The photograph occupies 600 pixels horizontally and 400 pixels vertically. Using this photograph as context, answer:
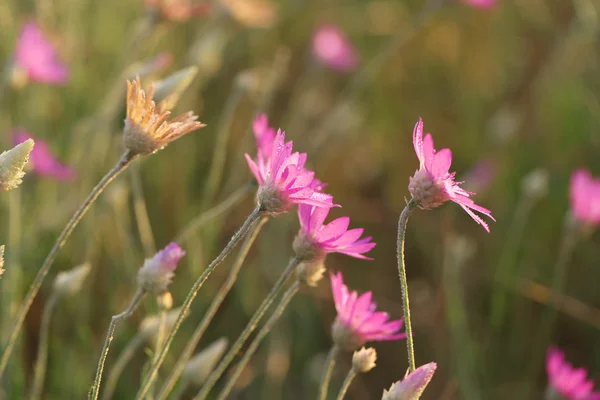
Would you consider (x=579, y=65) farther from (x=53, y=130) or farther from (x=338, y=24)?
(x=53, y=130)

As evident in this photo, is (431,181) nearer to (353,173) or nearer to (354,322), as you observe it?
(354,322)

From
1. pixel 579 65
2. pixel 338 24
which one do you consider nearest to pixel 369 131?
pixel 338 24

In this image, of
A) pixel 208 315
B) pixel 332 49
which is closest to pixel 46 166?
pixel 208 315

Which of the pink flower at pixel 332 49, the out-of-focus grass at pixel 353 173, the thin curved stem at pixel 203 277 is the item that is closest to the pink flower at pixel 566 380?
the out-of-focus grass at pixel 353 173

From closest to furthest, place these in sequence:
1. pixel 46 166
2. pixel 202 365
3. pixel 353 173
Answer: pixel 202 365, pixel 46 166, pixel 353 173

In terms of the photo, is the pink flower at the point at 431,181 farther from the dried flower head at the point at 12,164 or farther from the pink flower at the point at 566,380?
the pink flower at the point at 566,380

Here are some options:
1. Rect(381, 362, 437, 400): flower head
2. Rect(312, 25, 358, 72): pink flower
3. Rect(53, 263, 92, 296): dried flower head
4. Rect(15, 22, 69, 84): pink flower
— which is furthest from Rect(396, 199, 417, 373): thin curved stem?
Rect(312, 25, 358, 72): pink flower

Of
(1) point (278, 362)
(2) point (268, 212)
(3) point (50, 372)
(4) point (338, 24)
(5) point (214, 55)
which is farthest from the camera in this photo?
(4) point (338, 24)
